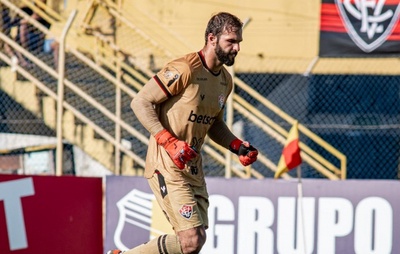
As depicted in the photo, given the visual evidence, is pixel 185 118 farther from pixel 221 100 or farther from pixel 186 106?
pixel 221 100

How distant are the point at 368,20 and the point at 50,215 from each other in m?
4.34

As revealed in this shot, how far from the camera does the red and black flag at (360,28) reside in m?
11.6

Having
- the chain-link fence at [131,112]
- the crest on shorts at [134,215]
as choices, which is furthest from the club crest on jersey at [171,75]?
the chain-link fence at [131,112]

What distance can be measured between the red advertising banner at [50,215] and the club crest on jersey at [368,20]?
3493 mm

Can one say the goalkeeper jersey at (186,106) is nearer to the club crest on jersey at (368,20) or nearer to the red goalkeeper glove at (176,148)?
the red goalkeeper glove at (176,148)

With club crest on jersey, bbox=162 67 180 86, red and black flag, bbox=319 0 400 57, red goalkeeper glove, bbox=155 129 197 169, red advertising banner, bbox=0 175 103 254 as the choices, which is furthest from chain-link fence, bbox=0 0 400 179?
red goalkeeper glove, bbox=155 129 197 169

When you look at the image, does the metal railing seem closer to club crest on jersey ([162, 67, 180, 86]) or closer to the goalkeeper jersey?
the goalkeeper jersey

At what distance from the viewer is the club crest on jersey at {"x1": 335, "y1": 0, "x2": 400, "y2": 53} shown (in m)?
11.6

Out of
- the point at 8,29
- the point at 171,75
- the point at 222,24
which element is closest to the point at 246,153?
the point at 171,75

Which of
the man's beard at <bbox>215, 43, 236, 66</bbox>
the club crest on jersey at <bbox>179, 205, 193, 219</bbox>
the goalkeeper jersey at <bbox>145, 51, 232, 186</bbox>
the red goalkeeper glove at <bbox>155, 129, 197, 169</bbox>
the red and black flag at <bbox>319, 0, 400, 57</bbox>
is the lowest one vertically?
the club crest on jersey at <bbox>179, 205, 193, 219</bbox>

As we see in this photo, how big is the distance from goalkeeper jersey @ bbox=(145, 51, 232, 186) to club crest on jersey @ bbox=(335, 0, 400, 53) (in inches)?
186

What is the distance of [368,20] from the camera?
11.7 m

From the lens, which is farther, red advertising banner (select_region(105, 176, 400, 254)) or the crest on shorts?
the crest on shorts

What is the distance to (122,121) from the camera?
12.2 metres
